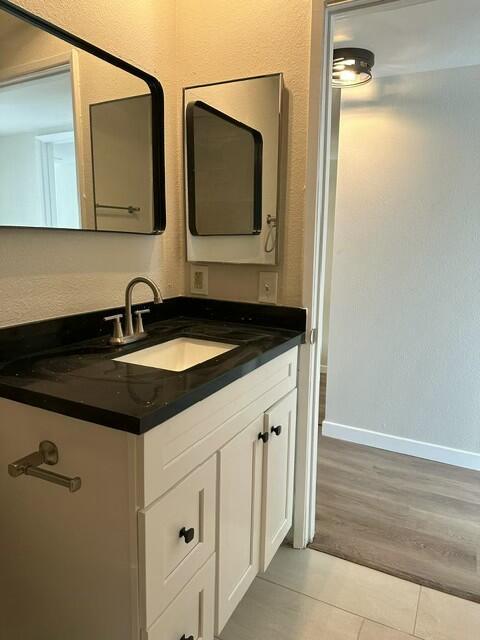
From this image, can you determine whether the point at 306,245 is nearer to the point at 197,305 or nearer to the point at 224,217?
the point at 224,217

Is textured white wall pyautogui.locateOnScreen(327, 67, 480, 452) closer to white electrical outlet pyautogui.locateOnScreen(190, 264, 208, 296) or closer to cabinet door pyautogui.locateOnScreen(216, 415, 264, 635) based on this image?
white electrical outlet pyautogui.locateOnScreen(190, 264, 208, 296)

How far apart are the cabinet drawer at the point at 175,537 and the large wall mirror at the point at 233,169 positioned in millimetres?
899

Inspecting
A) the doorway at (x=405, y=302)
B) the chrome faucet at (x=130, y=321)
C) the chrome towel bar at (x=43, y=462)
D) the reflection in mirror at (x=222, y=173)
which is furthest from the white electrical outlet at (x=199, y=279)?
the chrome towel bar at (x=43, y=462)

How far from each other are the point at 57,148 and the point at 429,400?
224 centimetres

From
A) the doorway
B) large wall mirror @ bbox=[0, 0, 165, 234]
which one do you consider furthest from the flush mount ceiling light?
large wall mirror @ bbox=[0, 0, 165, 234]

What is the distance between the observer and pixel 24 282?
119 centimetres

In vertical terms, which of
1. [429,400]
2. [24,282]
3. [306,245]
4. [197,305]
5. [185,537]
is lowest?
[429,400]

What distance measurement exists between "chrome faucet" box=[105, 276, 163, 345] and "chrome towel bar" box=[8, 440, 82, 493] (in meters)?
0.43

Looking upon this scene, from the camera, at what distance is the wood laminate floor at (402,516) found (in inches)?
67.2

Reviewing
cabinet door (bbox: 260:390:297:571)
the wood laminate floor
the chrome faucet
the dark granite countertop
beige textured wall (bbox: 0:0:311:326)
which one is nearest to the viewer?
the dark granite countertop

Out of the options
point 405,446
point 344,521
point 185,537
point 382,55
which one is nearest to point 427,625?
point 344,521

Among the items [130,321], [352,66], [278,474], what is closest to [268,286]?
[130,321]

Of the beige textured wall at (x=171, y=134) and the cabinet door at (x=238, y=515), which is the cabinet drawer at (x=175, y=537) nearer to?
the cabinet door at (x=238, y=515)

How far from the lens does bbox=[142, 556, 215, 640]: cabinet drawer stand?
0.98 meters
